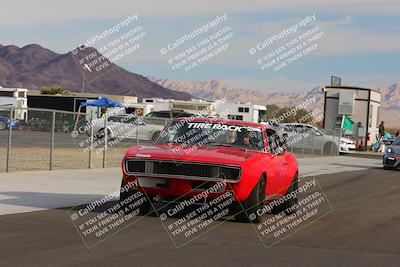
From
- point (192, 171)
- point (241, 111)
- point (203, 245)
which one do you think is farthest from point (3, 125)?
point (241, 111)

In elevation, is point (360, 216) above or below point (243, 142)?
below

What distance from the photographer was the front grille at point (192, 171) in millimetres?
10461

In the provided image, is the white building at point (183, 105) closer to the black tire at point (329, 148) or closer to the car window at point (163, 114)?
the car window at point (163, 114)

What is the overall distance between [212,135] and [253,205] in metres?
1.76

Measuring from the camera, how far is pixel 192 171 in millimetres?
10508

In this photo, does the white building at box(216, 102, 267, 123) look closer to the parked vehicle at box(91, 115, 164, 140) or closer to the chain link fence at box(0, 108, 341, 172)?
the parked vehicle at box(91, 115, 164, 140)

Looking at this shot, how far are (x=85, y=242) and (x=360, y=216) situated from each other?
5.58m

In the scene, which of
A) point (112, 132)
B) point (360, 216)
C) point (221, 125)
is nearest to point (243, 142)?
point (221, 125)

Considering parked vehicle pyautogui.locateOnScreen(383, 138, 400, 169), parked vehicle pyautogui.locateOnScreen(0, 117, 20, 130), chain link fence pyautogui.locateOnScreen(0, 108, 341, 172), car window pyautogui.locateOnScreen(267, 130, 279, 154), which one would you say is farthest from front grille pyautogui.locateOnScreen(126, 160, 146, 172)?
parked vehicle pyautogui.locateOnScreen(383, 138, 400, 169)

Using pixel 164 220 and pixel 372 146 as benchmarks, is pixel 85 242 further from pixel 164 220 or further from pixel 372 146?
pixel 372 146

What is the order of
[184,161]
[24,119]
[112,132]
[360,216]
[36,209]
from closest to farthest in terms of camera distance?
[184,161]
[36,209]
[360,216]
[24,119]
[112,132]

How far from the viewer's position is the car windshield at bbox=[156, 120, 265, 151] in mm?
11766

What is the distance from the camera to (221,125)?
12164 millimetres

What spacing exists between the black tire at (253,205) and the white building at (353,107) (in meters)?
42.8
